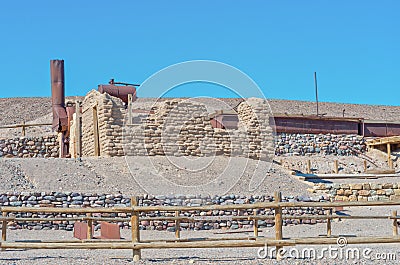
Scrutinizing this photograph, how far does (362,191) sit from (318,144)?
12.1 metres

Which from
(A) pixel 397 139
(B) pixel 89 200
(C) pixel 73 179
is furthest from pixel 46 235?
(A) pixel 397 139

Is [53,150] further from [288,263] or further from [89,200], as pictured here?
[288,263]

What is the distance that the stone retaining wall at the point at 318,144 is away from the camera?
3297cm

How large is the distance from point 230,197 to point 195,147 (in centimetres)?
437

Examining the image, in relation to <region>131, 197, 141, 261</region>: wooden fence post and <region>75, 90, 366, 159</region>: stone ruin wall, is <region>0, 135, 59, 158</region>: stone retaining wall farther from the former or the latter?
<region>131, 197, 141, 261</region>: wooden fence post

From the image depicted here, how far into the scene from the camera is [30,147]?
105ft

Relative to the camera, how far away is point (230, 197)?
18141 mm

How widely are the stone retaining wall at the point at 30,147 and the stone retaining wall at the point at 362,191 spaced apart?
16.0 metres

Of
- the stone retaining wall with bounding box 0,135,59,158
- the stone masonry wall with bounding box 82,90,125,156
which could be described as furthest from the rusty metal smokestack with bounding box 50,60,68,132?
the stone masonry wall with bounding box 82,90,125,156

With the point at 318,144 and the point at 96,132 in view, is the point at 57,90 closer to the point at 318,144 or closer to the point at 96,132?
the point at 96,132

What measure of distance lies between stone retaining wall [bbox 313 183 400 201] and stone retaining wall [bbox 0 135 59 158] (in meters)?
16.0

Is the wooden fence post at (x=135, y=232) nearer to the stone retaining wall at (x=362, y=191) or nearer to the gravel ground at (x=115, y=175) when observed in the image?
the gravel ground at (x=115, y=175)

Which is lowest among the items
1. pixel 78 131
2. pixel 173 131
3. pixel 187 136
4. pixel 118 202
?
pixel 118 202

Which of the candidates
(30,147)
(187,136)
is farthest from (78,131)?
(30,147)
